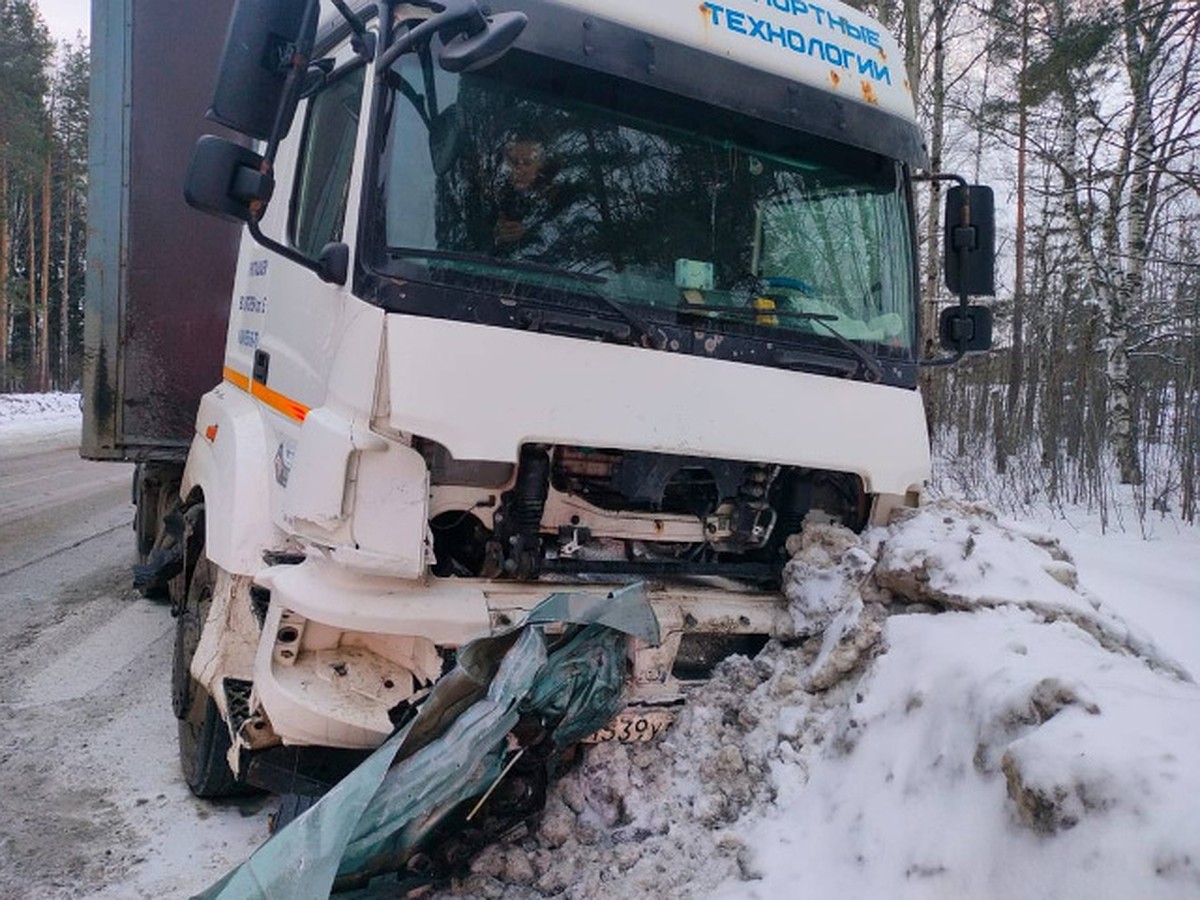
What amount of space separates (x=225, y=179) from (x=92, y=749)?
2494mm

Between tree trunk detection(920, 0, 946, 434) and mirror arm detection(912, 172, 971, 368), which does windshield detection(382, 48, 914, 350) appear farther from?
tree trunk detection(920, 0, 946, 434)

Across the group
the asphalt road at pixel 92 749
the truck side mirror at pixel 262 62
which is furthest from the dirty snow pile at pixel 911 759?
the truck side mirror at pixel 262 62

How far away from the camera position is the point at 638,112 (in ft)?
10.5

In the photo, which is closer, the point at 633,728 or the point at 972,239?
the point at 633,728

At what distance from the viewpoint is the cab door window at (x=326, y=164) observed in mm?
3057

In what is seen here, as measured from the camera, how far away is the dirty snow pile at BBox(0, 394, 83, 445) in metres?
17.9

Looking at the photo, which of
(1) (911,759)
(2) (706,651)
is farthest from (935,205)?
(1) (911,759)

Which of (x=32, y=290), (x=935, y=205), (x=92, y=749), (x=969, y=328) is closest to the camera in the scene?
(x=92, y=749)

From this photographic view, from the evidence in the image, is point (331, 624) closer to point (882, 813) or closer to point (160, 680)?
point (882, 813)

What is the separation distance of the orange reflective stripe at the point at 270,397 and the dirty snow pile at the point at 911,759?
140cm

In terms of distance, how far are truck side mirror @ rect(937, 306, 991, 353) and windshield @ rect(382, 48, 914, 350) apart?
61 centimetres

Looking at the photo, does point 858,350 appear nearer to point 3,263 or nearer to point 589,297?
point 589,297

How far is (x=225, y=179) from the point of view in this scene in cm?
285

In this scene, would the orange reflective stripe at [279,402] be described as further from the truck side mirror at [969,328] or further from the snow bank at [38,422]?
the snow bank at [38,422]
